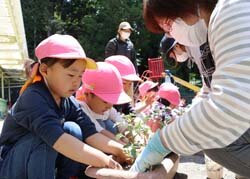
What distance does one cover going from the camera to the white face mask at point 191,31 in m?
1.27

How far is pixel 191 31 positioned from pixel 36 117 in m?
0.64

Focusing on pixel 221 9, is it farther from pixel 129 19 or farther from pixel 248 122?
pixel 129 19

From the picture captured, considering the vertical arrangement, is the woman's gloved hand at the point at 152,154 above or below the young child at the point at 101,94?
above

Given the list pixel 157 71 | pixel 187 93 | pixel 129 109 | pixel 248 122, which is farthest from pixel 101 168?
pixel 187 93

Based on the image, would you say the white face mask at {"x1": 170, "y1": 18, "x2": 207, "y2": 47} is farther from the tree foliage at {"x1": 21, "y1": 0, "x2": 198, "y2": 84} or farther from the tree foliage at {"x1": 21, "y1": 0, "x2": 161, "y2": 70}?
the tree foliage at {"x1": 21, "y1": 0, "x2": 161, "y2": 70}

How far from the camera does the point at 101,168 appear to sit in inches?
58.0

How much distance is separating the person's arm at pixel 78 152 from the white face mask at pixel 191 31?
50 cm

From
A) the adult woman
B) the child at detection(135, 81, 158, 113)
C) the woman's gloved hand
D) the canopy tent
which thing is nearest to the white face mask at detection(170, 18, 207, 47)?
the adult woman

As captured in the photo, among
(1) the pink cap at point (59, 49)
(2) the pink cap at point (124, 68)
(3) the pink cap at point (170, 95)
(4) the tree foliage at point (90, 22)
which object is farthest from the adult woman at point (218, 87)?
(4) the tree foliage at point (90, 22)

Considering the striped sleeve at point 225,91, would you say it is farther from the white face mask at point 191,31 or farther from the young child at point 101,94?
the young child at point 101,94

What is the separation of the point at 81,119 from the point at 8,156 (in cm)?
34

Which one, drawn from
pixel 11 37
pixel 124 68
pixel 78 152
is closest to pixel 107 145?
pixel 78 152

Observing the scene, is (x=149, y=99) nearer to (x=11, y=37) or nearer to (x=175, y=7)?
(x=175, y=7)

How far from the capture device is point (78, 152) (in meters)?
1.55
